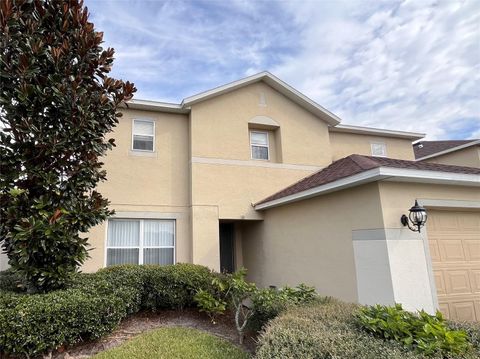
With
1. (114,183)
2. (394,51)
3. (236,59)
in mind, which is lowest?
(114,183)

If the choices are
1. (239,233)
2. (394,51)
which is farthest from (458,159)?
(239,233)

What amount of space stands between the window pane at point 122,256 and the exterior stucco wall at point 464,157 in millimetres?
17229

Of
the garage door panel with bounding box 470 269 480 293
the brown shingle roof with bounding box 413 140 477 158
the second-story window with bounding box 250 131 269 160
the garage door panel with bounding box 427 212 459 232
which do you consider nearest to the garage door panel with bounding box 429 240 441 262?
A: the garage door panel with bounding box 427 212 459 232

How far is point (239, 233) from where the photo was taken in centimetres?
1254

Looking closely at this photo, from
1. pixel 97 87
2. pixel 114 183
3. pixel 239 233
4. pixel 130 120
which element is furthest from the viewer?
pixel 239 233

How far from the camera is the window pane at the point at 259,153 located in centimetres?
1185

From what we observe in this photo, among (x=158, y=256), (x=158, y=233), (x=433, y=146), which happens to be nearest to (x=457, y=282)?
(x=158, y=256)

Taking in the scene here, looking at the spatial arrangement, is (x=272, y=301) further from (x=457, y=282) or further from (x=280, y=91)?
(x=280, y=91)

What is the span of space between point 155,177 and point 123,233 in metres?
2.22

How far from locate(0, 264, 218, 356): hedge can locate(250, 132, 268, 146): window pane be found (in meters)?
6.10

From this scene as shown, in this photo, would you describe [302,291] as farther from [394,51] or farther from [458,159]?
[458,159]

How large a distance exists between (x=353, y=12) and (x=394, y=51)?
256 cm

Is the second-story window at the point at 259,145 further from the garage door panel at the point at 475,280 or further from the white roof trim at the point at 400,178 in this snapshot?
the garage door panel at the point at 475,280

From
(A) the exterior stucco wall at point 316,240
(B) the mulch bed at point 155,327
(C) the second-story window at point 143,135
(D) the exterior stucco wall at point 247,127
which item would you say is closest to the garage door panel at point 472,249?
(A) the exterior stucco wall at point 316,240
